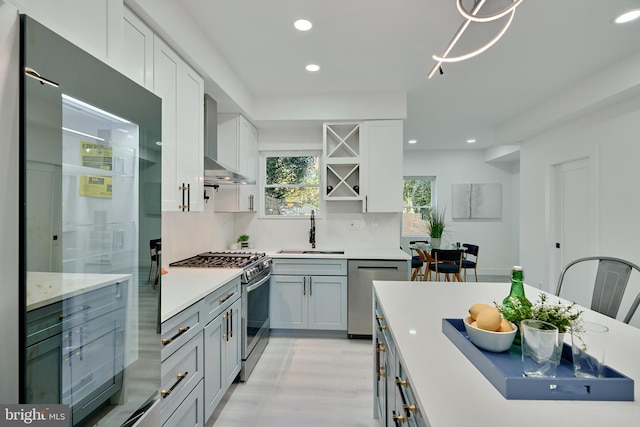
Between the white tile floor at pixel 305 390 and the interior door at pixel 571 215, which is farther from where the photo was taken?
the interior door at pixel 571 215

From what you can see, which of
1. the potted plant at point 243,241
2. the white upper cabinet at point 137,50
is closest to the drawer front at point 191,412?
the white upper cabinet at point 137,50

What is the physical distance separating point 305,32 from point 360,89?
4.03 feet

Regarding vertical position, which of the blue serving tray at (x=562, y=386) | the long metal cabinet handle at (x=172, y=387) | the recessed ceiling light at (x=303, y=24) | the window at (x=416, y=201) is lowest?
the long metal cabinet handle at (x=172, y=387)

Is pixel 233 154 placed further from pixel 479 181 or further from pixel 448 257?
pixel 479 181

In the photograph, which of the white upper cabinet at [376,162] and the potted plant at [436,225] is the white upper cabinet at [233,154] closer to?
the white upper cabinet at [376,162]

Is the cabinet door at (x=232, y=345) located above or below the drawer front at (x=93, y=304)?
below

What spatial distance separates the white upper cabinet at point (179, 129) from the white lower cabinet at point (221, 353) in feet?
2.75

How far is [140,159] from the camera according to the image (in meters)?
1.05

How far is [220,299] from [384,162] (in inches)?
96.0

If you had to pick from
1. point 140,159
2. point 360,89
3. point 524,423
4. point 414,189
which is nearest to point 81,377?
point 140,159

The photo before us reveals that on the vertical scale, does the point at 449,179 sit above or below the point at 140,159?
above

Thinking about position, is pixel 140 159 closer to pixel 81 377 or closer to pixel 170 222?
pixel 81 377

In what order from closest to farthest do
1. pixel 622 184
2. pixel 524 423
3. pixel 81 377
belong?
pixel 524 423
pixel 81 377
pixel 622 184

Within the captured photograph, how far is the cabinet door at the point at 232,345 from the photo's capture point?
212cm
